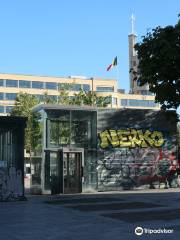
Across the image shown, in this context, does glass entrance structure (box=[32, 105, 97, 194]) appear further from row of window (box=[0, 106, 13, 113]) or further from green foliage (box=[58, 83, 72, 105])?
row of window (box=[0, 106, 13, 113])

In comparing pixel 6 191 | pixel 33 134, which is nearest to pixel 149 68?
pixel 6 191

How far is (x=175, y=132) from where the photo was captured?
3312 cm

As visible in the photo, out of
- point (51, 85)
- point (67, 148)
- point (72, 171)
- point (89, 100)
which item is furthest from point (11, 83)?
point (72, 171)

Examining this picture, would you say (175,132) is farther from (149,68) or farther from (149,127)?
(149,68)

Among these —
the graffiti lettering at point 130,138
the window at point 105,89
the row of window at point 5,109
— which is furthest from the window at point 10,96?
the graffiti lettering at point 130,138

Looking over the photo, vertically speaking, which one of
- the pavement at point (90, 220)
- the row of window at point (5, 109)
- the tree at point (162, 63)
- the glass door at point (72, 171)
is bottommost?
the pavement at point (90, 220)

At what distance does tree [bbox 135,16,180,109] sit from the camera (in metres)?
22.3

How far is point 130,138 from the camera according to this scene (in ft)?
103

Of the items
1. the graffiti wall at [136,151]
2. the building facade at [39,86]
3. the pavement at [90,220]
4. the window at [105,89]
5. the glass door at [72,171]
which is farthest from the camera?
the window at [105,89]

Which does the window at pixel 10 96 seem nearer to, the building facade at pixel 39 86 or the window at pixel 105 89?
the building facade at pixel 39 86

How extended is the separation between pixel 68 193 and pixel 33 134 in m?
4.45

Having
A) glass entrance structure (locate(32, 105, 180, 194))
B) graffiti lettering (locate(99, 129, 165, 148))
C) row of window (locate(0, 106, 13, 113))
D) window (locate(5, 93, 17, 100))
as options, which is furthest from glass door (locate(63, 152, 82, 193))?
window (locate(5, 93, 17, 100))

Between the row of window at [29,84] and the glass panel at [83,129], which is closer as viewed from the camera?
the glass panel at [83,129]

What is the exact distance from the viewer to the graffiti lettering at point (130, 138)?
30.8 meters
